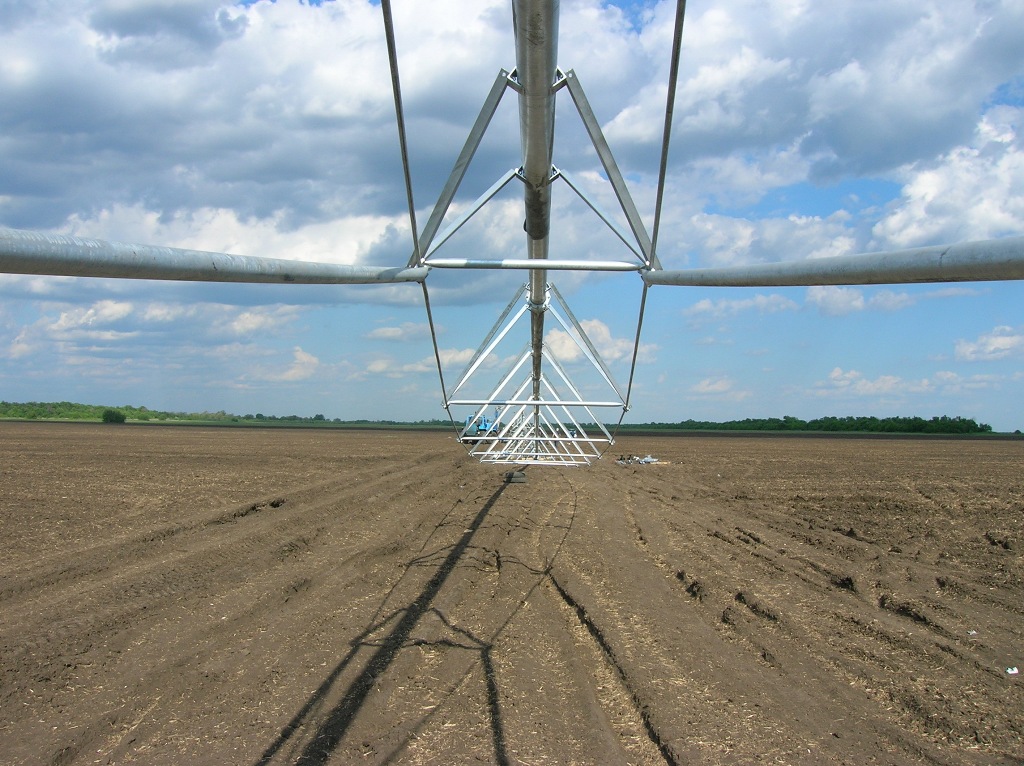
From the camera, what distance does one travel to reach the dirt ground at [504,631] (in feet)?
18.5

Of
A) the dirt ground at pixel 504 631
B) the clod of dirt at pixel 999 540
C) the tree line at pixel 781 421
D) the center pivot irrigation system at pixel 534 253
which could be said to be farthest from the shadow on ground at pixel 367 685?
the tree line at pixel 781 421

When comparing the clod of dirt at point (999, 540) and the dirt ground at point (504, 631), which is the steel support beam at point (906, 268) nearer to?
the dirt ground at point (504, 631)

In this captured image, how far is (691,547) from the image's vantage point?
39.1 feet

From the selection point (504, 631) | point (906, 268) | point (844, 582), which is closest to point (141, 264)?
point (906, 268)

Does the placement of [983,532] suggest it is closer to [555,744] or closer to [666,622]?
[666,622]

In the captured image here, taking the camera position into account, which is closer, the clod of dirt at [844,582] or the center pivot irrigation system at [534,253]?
the center pivot irrigation system at [534,253]

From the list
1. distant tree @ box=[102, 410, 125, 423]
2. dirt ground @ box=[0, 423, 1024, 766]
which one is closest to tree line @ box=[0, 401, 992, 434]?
distant tree @ box=[102, 410, 125, 423]

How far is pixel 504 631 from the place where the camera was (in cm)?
797

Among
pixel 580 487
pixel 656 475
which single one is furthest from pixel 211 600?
pixel 656 475

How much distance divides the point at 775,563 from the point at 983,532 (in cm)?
465

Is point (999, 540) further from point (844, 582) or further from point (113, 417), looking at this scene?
point (113, 417)

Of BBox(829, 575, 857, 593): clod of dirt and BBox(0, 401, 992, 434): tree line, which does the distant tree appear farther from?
BBox(829, 575, 857, 593): clod of dirt

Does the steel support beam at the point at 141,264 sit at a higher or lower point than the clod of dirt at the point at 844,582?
higher

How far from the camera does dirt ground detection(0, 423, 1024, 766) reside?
565cm
